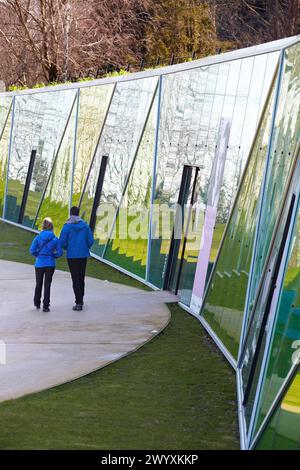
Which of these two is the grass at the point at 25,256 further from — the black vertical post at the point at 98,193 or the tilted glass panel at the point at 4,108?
the tilted glass panel at the point at 4,108

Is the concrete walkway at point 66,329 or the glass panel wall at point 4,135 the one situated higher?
the glass panel wall at point 4,135

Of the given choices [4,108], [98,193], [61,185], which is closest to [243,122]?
[98,193]

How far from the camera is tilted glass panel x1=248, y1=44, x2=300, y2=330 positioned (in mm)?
10469

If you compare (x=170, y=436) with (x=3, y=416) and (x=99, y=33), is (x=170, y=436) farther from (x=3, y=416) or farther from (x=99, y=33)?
(x=99, y=33)

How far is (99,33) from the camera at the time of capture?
4784 centimetres

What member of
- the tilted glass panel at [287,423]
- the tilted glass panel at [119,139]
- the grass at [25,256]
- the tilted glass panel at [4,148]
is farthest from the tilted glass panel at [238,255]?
the tilted glass panel at [4,148]

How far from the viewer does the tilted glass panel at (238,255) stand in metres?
12.4

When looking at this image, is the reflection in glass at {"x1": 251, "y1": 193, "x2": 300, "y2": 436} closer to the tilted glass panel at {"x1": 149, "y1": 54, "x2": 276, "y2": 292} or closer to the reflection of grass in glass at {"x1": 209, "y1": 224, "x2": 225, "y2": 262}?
the tilted glass panel at {"x1": 149, "y1": 54, "x2": 276, "y2": 292}

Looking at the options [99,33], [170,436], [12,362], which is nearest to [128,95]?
[12,362]

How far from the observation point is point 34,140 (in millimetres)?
29484

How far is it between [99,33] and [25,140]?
61.0 ft

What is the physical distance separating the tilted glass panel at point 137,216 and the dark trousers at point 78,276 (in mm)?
3291

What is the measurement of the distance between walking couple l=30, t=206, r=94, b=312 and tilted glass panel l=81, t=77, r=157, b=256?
475 cm

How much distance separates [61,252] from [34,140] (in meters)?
13.7
